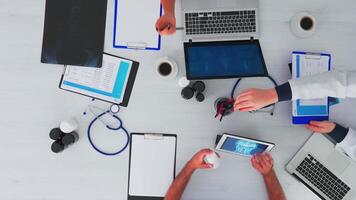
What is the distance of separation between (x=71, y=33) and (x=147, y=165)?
0.57 meters

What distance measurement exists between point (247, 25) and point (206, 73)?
24cm

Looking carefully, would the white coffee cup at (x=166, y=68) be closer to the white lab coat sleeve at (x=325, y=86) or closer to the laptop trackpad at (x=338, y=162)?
the white lab coat sleeve at (x=325, y=86)

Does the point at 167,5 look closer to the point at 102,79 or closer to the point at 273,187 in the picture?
the point at 102,79

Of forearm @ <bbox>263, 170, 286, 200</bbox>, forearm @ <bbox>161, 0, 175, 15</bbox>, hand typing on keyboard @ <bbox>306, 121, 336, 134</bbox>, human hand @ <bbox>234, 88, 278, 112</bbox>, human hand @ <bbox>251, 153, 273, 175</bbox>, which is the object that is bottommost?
forearm @ <bbox>263, 170, 286, 200</bbox>

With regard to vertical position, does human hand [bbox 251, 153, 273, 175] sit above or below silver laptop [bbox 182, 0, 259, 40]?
below

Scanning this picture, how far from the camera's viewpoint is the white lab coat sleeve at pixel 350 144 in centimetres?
144

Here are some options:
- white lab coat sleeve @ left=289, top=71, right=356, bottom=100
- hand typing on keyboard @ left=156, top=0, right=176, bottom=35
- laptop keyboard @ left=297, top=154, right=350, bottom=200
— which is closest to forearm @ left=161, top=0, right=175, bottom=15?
hand typing on keyboard @ left=156, top=0, right=176, bottom=35

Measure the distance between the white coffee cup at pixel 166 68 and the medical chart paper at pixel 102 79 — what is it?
0.11 m

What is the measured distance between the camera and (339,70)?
1456 millimetres

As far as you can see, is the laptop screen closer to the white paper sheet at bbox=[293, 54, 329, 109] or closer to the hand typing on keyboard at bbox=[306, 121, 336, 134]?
the white paper sheet at bbox=[293, 54, 329, 109]

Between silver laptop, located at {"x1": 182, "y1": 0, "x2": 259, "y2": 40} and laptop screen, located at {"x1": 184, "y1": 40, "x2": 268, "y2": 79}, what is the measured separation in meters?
0.04

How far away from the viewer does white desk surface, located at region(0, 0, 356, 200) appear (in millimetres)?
1489

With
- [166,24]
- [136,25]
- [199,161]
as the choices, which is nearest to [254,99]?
[199,161]

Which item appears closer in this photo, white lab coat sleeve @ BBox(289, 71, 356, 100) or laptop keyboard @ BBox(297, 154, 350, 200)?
white lab coat sleeve @ BBox(289, 71, 356, 100)
